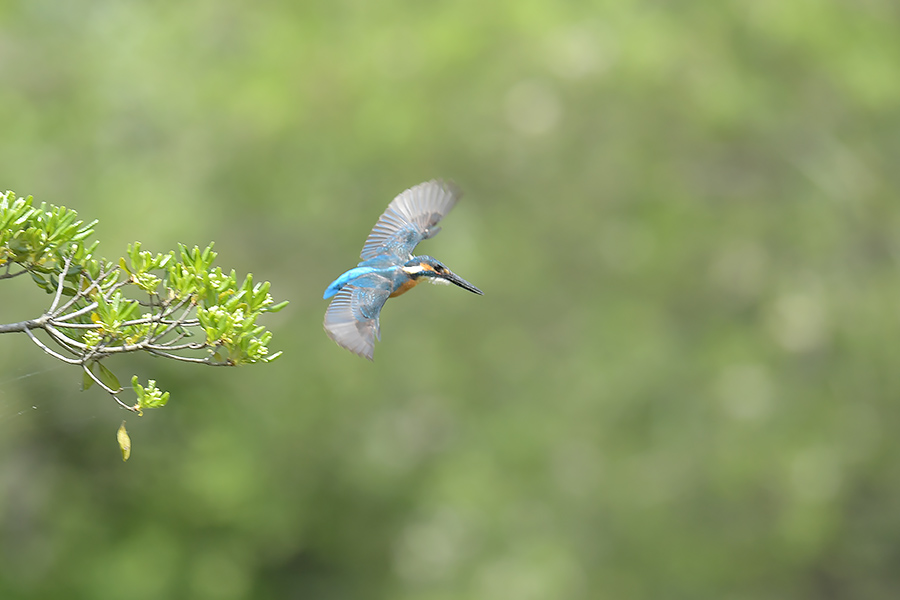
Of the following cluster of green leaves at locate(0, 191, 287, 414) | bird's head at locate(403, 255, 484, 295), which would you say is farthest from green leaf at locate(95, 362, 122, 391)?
bird's head at locate(403, 255, 484, 295)

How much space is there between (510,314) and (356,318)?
362 inches

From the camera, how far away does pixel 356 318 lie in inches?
141

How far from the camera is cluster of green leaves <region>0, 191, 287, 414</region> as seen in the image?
2.52 metres

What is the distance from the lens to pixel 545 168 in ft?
42.0

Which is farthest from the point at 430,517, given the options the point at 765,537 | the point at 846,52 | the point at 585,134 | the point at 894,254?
the point at 846,52

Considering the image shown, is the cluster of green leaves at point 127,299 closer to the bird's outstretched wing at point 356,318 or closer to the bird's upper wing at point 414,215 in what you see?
the bird's outstretched wing at point 356,318

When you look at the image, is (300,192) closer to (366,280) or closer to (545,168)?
(545,168)

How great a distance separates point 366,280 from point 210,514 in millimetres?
10216

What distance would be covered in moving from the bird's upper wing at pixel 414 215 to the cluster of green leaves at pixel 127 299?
1696 millimetres

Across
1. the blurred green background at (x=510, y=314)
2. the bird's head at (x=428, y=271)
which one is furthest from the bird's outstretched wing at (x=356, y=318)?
the blurred green background at (x=510, y=314)

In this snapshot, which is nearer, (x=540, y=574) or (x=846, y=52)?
(x=540, y=574)

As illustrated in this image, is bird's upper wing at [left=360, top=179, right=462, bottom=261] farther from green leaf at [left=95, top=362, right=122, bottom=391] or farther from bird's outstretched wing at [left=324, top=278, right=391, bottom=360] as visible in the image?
green leaf at [left=95, top=362, right=122, bottom=391]

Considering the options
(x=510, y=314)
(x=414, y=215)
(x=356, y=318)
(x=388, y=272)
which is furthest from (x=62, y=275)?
(x=510, y=314)

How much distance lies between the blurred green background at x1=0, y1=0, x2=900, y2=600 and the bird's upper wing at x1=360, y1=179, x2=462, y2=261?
23.6ft
